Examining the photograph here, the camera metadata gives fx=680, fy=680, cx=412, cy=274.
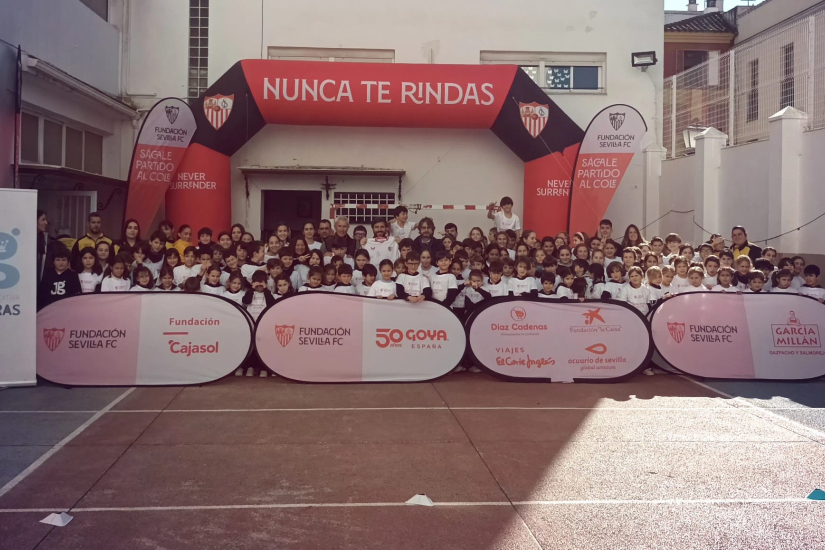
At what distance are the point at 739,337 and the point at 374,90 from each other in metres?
7.29

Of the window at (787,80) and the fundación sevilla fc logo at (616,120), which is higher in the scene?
the window at (787,80)

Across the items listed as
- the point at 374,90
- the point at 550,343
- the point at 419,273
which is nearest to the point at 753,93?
the point at 374,90

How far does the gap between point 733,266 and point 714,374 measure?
6.78 feet

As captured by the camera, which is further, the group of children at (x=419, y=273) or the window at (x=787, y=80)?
the window at (x=787, y=80)

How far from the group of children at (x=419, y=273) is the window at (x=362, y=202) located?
420 centimetres

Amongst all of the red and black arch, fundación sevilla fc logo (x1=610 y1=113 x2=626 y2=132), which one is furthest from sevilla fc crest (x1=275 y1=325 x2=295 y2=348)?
fundación sevilla fc logo (x1=610 y1=113 x2=626 y2=132)

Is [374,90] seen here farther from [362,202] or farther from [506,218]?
[506,218]

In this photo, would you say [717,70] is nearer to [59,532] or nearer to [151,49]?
[151,49]

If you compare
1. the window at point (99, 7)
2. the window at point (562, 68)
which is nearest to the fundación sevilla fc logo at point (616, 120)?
the window at point (562, 68)

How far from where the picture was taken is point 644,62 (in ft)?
46.0

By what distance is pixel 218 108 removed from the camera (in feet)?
39.1

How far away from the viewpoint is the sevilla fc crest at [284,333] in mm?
7574

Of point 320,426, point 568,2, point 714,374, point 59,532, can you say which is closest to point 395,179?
point 568,2

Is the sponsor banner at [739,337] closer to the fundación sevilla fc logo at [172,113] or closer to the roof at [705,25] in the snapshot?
the fundación sevilla fc logo at [172,113]
